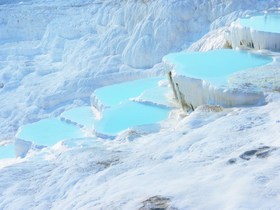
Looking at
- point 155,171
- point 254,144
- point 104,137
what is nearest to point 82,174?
point 155,171

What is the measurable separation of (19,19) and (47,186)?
2431cm

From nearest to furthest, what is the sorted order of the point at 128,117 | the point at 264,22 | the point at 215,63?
the point at 215,63 < the point at 128,117 < the point at 264,22

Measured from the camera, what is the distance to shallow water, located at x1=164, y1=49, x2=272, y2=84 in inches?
338

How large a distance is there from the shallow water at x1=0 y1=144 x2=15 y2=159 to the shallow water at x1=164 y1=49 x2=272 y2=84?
4.87m

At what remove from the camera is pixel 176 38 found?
57.6 ft

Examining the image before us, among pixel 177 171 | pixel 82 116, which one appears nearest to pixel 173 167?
pixel 177 171

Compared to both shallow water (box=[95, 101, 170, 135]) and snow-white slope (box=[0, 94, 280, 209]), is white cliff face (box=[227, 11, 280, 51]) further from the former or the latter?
snow-white slope (box=[0, 94, 280, 209])

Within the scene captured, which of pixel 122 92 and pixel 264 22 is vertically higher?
pixel 264 22

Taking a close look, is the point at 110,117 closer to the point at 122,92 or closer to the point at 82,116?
the point at 82,116

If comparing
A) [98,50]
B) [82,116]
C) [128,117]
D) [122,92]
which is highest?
[128,117]

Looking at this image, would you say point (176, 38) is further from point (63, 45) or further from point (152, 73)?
point (63, 45)

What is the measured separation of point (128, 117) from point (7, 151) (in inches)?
176

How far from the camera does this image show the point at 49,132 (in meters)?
11.4

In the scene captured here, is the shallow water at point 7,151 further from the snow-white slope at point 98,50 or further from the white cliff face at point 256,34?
the white cliff face at point 256,34
